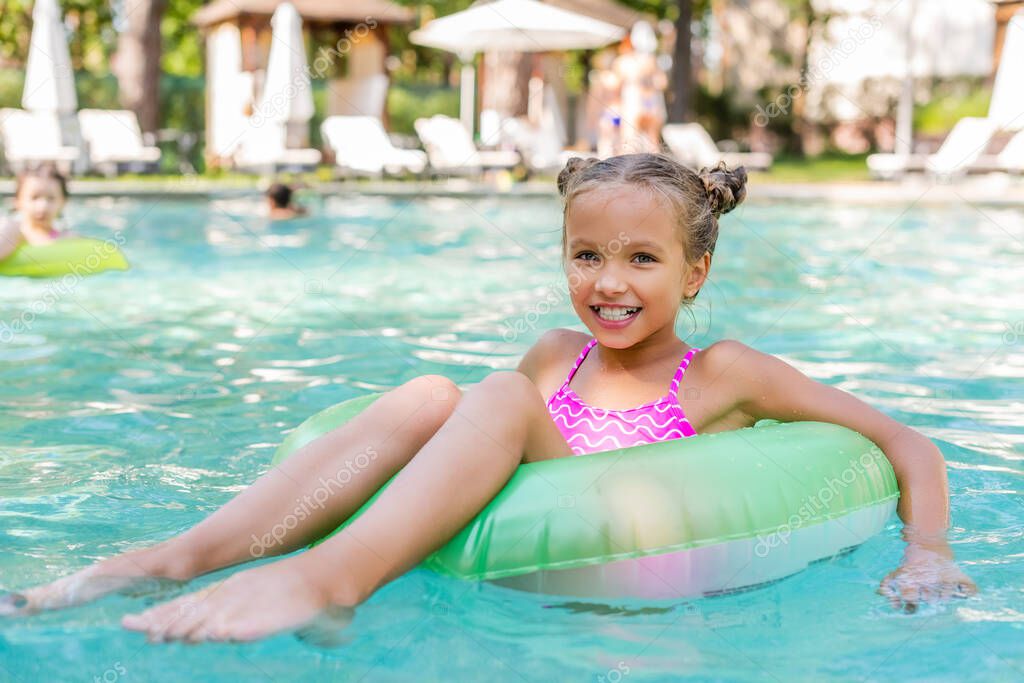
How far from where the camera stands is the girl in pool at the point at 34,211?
6.72 metres

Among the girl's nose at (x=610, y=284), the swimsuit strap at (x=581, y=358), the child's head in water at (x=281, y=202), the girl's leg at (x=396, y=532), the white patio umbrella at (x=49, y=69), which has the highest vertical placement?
the white patio umbrella at (x=49, y=69)

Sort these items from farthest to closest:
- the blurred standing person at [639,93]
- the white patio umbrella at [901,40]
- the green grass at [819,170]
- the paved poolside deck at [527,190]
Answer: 1. the white patio umbrella at [901,40]
2. the green grass at [819,170]
3. the blurred standing person at [639,93]
4. the paved poolside deck at [527,190]

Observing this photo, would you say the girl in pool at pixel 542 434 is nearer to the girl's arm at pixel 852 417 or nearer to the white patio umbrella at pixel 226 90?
the girl's arm at pixel 852 417

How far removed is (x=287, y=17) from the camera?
1505 centimetres

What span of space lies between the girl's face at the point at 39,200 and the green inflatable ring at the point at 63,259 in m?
0.23

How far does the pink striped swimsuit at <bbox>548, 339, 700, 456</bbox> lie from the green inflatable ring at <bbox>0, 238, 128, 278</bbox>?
480cm

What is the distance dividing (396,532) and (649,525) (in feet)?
1.68

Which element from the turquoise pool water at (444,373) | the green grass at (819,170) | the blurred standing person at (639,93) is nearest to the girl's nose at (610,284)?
the turquoise pool water at (444,373)

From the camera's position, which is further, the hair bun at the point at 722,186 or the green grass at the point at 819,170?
the green grass at the point at 819,170

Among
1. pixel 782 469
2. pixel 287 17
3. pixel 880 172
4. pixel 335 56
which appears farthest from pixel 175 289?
pixel 335 56

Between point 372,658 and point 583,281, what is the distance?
1.01 m

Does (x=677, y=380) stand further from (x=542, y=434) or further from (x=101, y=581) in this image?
(x=101, y=581)

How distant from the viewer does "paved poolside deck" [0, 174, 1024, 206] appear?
12969 mm

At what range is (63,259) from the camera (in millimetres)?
6840
